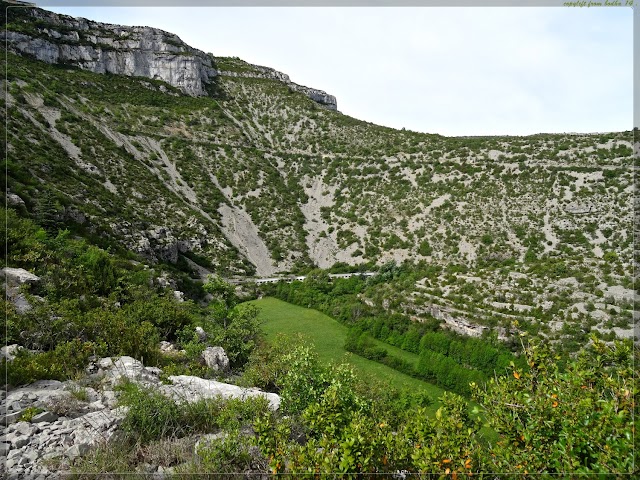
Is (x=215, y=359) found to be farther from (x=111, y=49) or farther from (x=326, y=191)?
(x=111, y=49)

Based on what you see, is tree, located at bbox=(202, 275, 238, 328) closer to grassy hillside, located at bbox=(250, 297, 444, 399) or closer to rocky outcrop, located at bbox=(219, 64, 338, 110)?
grassy hillside, located at bbox=(250, 297, 444, 399)

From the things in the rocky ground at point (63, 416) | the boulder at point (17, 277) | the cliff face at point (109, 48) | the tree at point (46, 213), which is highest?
the cliff face at point (109, 48)

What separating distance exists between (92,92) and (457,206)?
66547 mm

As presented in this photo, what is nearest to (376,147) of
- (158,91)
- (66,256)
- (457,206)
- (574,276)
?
(457,206)

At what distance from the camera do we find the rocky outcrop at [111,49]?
70312mm

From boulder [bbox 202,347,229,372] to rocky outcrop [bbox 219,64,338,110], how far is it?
88.2m

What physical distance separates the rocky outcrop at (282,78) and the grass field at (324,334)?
69077mm

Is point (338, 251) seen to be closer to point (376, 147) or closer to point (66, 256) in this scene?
point (376, 147)

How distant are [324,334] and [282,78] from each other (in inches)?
4054

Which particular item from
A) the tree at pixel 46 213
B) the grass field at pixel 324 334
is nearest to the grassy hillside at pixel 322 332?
the grass field at pixel 324 334

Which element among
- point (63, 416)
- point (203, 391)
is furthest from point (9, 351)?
point (203, 391)

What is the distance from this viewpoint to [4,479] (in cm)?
619

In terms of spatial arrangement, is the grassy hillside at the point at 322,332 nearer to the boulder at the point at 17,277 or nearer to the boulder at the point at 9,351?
the boulder at the point at 17,277

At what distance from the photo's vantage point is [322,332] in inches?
1286
